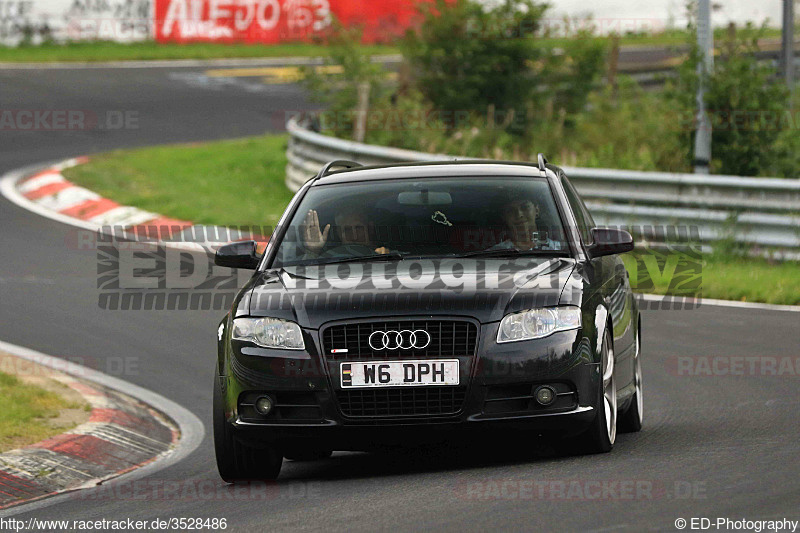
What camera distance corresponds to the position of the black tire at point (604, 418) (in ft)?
23.6

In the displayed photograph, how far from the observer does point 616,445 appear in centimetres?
791

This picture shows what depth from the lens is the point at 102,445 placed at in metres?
8.90

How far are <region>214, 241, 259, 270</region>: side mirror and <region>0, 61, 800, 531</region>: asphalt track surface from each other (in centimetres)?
118

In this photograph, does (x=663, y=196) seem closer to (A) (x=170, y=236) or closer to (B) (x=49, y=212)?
(A) (x=170, y=236)

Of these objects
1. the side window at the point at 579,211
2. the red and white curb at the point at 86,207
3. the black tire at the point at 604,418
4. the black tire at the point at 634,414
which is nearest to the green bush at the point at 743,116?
the red and white curb at the point at 86,207

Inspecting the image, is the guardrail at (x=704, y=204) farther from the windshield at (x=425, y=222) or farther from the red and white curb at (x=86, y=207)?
the windshield at (x=425, y=222)

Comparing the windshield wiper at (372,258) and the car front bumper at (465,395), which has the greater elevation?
the windshield wiper at (372,258)

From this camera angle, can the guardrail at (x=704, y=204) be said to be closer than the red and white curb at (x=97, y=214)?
Yes

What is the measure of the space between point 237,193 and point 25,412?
498 inches

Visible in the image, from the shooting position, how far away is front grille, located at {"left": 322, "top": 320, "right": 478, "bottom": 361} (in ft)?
22.6

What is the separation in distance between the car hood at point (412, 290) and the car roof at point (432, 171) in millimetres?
936

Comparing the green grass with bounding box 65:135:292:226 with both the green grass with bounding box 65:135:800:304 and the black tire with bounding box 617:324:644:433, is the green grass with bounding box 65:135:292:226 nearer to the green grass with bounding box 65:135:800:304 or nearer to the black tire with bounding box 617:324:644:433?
the green grass with bounding box 65:135:800:304

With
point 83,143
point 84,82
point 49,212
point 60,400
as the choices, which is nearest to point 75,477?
point 60,400

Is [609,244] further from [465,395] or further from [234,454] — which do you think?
[234,454]
